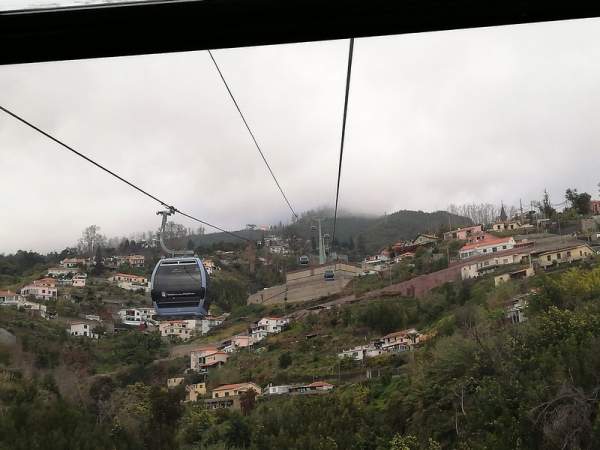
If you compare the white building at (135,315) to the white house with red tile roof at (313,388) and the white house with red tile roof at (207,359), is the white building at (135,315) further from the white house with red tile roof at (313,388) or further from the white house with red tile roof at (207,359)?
the white house with red tile roof at (313,388)

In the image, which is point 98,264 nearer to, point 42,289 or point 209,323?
point 42,289

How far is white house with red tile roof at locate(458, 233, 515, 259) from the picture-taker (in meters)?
47.0

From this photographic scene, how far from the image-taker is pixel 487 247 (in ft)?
157

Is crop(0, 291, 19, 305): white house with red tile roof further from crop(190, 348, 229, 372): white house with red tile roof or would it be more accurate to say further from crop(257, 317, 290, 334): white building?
crop(257, 317, 290, 334): white building

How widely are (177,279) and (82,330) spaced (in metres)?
37.0

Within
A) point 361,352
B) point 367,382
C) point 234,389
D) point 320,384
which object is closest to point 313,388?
point 320,384

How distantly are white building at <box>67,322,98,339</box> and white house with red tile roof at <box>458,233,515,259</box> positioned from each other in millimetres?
27900

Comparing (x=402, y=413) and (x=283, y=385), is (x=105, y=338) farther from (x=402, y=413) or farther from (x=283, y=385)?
(x=402, y=413)

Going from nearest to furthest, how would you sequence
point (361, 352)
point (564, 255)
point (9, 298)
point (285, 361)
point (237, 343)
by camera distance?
1. point (361, 352)
2. point (285, 361)
3. point (564, 255)
4. point (237, 343)
5. point (9, 298)

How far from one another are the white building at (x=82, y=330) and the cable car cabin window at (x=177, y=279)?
35.8m

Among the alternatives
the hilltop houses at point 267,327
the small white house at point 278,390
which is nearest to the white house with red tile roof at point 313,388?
the small white house at point 278,390

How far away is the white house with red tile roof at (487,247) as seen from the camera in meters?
47.0

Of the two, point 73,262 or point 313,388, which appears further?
point 73,262

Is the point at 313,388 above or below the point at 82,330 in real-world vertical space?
below
